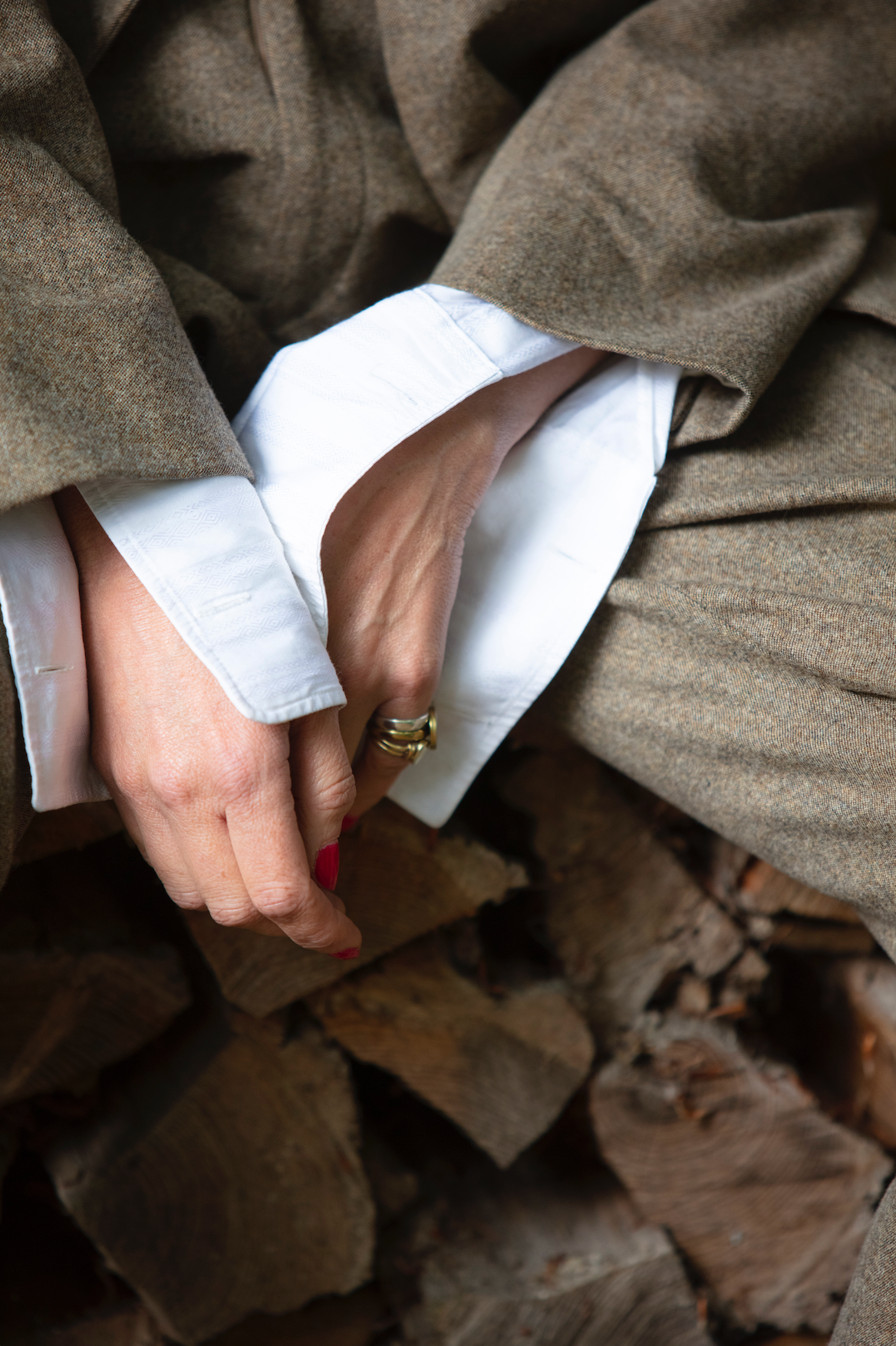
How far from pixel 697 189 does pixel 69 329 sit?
1.56ft

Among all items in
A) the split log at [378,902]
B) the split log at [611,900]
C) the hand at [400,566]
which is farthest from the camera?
the split log at [611,900]

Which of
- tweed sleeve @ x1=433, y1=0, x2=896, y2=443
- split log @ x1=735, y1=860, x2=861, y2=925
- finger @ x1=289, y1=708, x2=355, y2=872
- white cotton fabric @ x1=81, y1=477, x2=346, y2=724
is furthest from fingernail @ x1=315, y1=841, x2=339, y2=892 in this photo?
split log @ x1=735, y1=860, x2=861, y2=925

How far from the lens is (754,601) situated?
2.12ft

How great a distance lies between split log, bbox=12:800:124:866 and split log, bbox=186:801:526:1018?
0.11 metres

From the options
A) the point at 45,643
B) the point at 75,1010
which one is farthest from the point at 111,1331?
the point at 45,643

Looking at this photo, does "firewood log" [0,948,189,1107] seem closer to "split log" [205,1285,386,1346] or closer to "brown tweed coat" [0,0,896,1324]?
"brown tweed coat" [0,0,896,1324]

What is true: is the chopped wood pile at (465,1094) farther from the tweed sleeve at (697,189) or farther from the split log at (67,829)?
the tweed sleeve at (697,189)

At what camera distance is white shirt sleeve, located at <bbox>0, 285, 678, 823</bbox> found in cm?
51

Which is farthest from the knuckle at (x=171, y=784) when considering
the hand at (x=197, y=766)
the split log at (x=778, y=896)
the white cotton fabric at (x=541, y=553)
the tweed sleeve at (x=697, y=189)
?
the split log at (x=778, y=896)

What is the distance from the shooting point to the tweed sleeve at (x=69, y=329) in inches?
19.4

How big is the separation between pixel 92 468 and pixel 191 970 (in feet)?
1.86

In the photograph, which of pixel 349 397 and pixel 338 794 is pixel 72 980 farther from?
pixel 349 397

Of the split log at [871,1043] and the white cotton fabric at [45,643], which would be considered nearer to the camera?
the white cotton fabric at [45,643]

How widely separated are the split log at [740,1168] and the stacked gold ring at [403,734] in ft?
1.65
